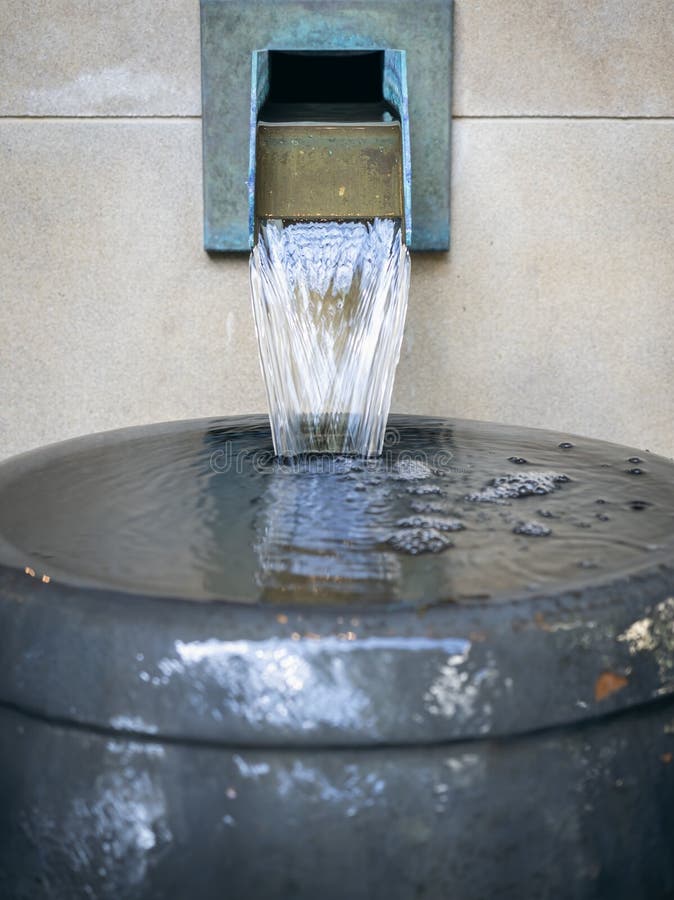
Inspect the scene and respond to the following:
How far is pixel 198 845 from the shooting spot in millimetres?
1004

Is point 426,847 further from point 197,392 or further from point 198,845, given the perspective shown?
point 197,392

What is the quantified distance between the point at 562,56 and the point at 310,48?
27.0 inches

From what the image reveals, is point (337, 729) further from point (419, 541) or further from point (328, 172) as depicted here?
point (328, 172)

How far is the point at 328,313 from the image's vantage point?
83.3 inches

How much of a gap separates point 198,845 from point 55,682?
223mm

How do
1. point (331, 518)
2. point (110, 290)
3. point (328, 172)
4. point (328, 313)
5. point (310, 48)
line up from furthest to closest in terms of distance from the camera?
point (110, 290) → point (310, 48) → point (328, 172) → point (328, 313) → point (331, 518)

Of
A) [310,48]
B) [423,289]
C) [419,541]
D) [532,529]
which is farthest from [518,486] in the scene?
[310,48]

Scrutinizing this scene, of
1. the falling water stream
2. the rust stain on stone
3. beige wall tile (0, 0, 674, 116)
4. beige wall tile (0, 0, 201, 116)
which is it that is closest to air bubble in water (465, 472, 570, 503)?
the falling water stream

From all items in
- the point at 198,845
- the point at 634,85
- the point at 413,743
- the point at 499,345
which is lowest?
the point at 198,845

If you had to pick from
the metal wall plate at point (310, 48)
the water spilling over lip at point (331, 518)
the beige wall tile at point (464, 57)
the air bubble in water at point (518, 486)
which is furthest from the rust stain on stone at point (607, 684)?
the beige wall tile at point (464, 57)

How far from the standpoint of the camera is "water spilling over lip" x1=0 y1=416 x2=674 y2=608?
1119 millimetres

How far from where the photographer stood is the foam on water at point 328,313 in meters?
2.07

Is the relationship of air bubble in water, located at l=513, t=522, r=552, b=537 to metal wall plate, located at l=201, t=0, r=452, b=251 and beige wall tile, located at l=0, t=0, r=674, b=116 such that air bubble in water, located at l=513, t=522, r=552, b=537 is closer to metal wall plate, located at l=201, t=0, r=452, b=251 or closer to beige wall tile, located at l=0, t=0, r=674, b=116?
metal wall plate, located at l=201, t=0, r=452, b=251

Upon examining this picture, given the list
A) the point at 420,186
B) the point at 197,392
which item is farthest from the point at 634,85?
the point at 197,392
